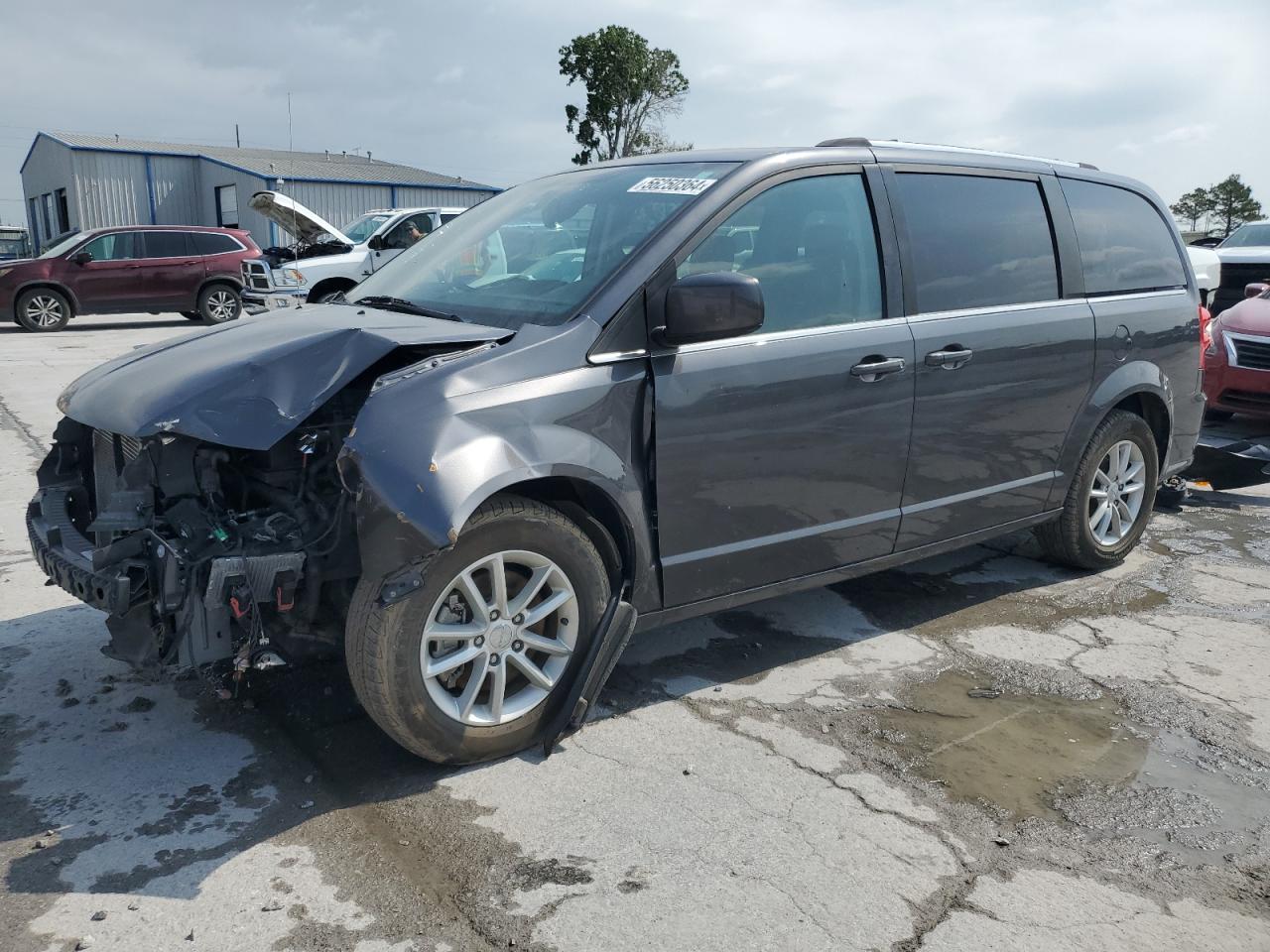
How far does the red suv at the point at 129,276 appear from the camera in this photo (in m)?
16.8

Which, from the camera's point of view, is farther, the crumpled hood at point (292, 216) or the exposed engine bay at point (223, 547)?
the crumpled hood at point (292, 216)

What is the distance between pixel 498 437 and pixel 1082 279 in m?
3.12

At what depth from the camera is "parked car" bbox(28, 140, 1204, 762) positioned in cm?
298

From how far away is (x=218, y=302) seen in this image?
58.6 ft

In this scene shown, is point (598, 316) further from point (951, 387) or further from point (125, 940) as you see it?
point (125, 940)

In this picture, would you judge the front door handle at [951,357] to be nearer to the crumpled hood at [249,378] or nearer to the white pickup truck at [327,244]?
the crumpled hood at [249,378]

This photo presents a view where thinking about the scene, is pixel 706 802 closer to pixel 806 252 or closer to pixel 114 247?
pixel 806 252

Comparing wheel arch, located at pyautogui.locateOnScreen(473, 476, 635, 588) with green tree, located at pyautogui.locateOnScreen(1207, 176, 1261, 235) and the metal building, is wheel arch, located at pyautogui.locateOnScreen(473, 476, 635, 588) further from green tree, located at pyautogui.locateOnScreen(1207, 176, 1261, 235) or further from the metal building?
green tree, located at pyautogui.locateOnScreen(1207, 176, 1261, 235)

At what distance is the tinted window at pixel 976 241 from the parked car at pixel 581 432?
15 mm

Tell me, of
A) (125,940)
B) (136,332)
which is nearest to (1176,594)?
(125,940)

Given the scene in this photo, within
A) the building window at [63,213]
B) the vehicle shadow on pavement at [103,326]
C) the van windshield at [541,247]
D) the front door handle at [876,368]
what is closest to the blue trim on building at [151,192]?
the building window at [63,213]

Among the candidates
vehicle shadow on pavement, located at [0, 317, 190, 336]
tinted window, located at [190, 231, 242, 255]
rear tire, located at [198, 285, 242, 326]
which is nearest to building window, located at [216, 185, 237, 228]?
vehicle shadow on pavement, located at [0, 317, 190, 336]

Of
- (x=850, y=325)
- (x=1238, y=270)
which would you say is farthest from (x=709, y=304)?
(x=1238, y=270)

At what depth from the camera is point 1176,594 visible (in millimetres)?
5117
